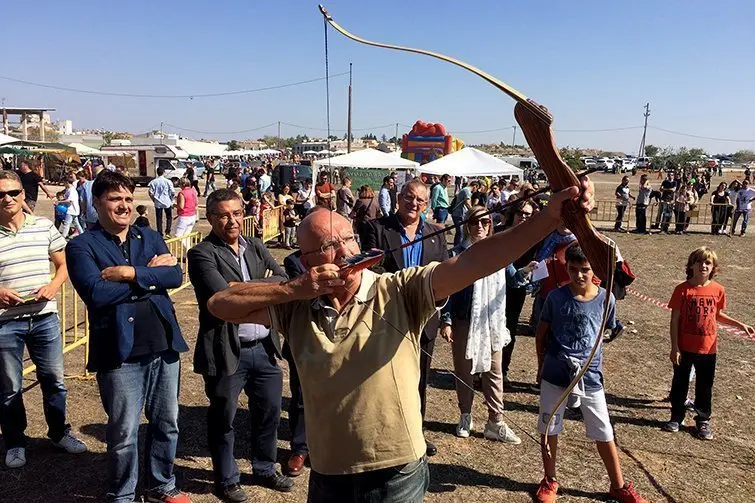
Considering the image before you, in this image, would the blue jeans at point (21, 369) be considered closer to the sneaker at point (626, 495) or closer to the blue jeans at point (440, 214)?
the sneaker at point (626, 495)

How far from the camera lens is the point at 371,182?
24.6 m

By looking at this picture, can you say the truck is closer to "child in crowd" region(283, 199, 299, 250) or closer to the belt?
"child in crowd" region(283, 199, 299, 250)

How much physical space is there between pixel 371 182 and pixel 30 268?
2107cm

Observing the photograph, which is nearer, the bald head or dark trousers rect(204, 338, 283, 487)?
the bald head

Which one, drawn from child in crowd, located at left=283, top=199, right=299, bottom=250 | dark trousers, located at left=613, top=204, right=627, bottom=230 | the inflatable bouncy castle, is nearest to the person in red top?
child in crowd, located at left=283, top=199, right=299, bottom=250

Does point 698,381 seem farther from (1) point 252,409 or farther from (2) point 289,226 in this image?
(2) point 289,226

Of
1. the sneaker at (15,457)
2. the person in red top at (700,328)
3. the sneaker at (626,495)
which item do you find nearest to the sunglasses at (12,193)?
the sneaker at (15,457)

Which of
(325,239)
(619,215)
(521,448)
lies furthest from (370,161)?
(325,239)

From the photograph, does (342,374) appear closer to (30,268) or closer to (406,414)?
(406,414)

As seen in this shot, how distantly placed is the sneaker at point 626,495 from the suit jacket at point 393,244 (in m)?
1.59

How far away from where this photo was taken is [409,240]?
14.4 ft

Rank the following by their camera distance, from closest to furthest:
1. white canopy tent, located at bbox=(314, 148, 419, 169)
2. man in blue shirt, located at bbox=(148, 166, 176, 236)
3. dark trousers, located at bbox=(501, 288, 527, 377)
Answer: dark trousers, located at bbox=(501, 288, 527, 377), man in blue shirt, located at bbox=(148, 166, 176, 236), white canopy tent, located at bbox=(314, 148, 419, 169)

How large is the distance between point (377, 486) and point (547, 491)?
2184 millimetres

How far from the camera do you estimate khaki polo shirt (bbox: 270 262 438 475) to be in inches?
83.6
